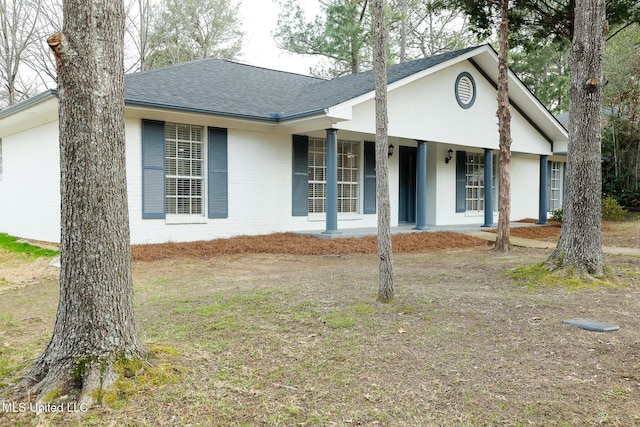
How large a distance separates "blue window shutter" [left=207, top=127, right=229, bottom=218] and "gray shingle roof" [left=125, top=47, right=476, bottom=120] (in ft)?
2.22

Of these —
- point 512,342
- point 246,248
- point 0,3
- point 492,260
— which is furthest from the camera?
point 0,3

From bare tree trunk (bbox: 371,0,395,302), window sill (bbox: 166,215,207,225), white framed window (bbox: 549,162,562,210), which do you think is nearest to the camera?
bare tree trunk (bbox: 371,0,395,302)

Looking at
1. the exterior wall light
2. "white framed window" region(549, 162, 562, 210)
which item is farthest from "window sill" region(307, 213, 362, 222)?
"white framed window" region(549, 162, 562, 210)

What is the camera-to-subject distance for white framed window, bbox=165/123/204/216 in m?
9.46

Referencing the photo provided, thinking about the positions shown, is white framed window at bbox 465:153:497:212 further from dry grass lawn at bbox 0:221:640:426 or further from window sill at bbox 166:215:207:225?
dry grass lawn at bbox 0:221:640:426

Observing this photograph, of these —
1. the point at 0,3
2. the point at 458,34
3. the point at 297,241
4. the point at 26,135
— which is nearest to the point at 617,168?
the point at 458,34

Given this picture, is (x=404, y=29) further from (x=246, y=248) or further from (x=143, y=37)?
(x=246, y=248)

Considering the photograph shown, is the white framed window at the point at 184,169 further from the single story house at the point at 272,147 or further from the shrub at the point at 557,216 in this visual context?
the shrub at the point at 557,216

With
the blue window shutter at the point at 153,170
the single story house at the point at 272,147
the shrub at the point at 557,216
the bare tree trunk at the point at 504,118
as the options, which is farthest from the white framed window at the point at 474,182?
the blue window shutter at the point at 153,170

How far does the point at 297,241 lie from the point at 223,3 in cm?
1769

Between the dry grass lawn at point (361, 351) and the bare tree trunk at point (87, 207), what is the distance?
24 centimetres

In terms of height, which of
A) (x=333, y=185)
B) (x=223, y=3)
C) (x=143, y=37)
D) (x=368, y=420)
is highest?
(x=223, y=3)

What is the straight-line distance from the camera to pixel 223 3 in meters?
23.0

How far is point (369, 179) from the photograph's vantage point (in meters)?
12.5
